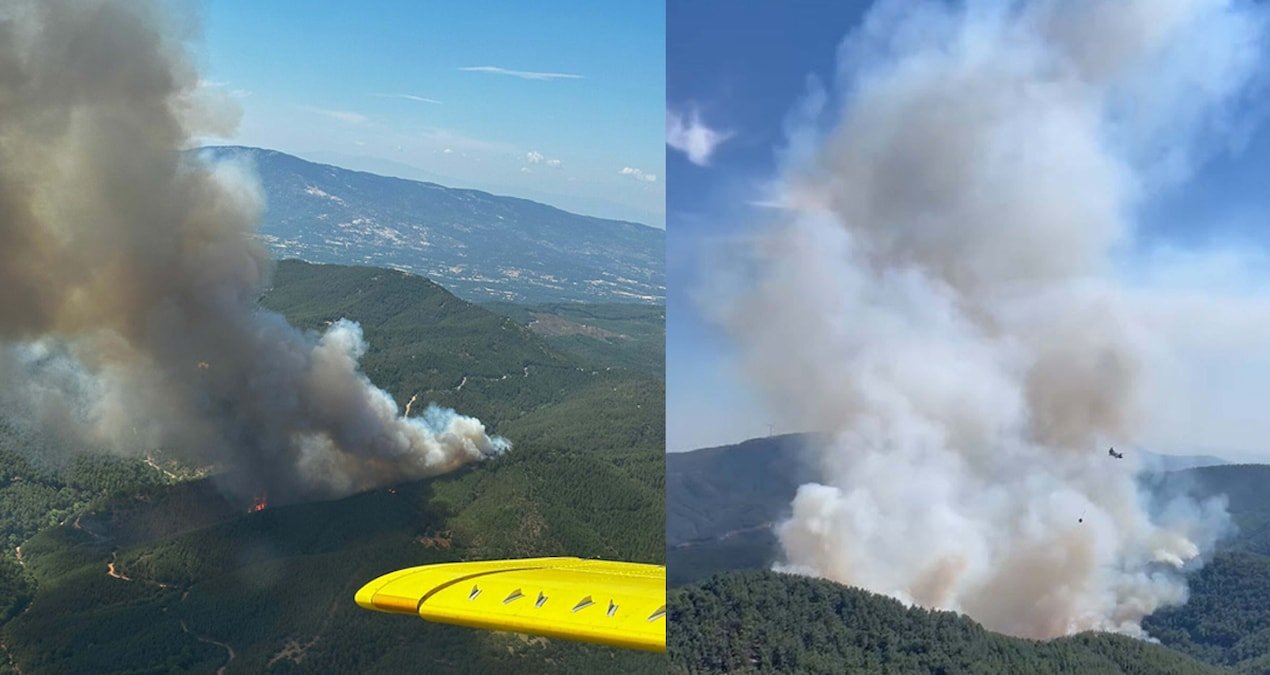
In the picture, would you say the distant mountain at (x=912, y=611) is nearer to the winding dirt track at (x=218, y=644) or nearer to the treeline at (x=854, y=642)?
the treeline at (x=854, y=642)

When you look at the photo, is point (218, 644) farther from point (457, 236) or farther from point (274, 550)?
point (457, 236)

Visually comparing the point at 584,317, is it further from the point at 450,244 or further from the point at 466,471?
the point at 450,244

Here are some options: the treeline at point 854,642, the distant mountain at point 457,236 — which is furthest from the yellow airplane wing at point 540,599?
the distant mountain at point 457,236

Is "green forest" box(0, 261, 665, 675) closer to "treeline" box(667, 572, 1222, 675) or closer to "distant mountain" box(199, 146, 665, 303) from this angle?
"treeline" box(667, 572, 1222, 675)

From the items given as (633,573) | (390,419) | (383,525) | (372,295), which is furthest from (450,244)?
(633,573)

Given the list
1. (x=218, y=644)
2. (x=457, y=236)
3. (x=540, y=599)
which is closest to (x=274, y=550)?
(x=218, y=644)
